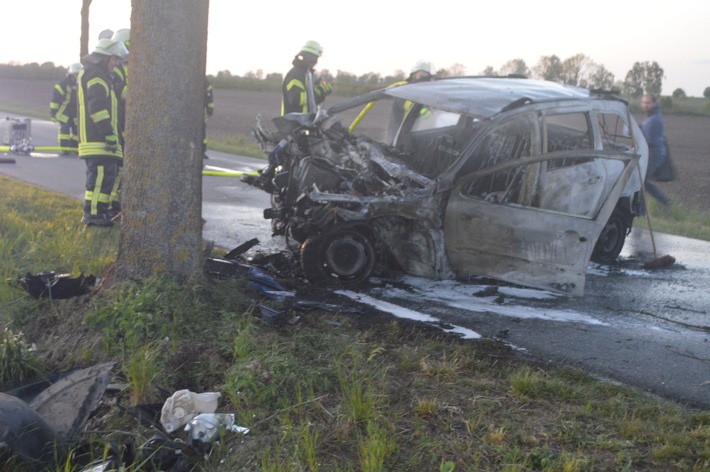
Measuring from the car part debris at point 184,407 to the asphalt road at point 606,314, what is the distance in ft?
6.86

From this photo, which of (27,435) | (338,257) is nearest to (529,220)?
(338,257)

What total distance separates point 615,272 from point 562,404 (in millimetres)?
4093

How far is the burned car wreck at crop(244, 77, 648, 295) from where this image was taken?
6.36 m

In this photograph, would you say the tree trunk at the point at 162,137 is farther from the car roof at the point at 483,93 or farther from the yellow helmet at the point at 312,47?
the yellow helmet at the point at 312,47

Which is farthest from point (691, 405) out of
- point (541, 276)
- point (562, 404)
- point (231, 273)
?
point (231, 273)

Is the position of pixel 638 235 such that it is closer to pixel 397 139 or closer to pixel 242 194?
pixel 397 139

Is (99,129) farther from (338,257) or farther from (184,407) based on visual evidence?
(184,407)

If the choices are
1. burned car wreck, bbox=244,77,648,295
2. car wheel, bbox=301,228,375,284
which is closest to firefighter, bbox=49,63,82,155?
burned car wreck, bbox=244,77,648,295

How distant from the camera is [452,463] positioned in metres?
3.23

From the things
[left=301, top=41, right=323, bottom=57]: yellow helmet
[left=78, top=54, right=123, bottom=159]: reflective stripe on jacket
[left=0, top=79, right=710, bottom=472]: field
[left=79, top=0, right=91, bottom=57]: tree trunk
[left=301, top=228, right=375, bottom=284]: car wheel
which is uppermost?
[left=79, top=0, right=91, bottom=57]: tree trunk

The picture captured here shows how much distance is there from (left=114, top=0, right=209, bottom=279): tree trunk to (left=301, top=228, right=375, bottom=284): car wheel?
1.57 metres

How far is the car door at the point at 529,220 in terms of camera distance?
630 cm

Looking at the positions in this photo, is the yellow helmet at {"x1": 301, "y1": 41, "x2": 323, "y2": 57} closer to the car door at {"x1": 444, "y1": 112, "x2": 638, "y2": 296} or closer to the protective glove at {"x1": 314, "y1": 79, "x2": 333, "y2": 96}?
the protective glove at {"x1": 314, "y1": 79, "x2": 333, "y2": 96}

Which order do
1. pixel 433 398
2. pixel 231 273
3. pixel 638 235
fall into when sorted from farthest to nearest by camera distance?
pixel 638 235, pixel 231 273, pixel 433 398
